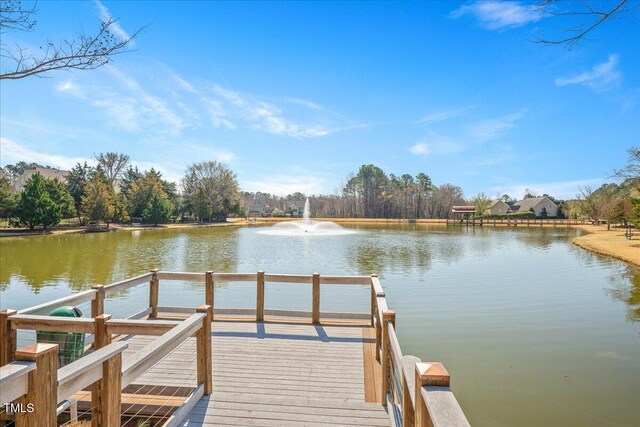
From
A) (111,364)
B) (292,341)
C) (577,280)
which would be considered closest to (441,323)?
(292,341)

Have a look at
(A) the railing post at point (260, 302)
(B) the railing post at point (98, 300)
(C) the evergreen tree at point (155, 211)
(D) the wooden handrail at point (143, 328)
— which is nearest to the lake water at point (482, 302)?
(A) the railing post at point (260, 302)

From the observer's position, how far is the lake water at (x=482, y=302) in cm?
582

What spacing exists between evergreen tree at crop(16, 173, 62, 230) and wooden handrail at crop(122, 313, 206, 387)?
40.2 meters

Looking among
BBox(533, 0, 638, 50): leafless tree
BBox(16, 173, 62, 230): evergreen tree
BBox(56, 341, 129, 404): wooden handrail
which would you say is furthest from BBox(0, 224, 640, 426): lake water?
BBox(16, 173, 62, 230): evergreen tree

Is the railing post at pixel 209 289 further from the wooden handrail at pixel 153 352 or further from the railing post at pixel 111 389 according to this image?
the railing post at pixel 111 389

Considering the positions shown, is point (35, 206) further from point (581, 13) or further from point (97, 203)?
point (581, 13)

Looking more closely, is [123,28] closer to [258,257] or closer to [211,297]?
[211,297]

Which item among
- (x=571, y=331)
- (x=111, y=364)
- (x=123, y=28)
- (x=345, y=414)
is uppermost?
(x=123, y=28)

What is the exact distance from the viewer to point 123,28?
5.06 meters

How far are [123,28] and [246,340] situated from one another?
4.78 meters

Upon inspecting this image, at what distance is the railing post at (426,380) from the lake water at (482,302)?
3.84m

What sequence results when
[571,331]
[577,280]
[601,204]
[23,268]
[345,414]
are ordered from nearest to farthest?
[345,414] < [571,331] < [577,280] < [23,268] < [601,204]

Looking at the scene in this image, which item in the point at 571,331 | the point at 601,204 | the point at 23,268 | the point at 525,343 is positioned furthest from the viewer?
the point at 601,204

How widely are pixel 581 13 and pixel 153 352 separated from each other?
5.24 m
